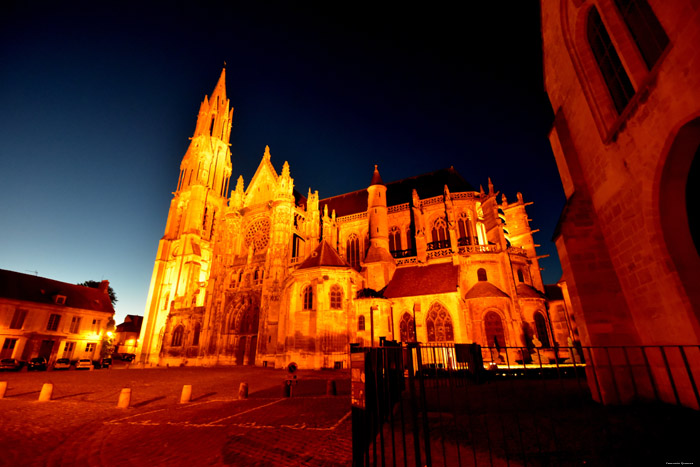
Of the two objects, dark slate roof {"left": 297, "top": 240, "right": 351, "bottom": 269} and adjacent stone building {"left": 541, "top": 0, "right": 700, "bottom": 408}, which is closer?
adjacent stone building {"left": 541, "top": 0, "right": 700, "bottom": 408}

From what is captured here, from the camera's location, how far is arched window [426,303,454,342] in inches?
766

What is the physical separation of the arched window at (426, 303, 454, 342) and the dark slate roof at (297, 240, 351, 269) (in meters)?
7.43

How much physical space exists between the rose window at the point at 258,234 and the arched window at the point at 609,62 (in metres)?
28.8

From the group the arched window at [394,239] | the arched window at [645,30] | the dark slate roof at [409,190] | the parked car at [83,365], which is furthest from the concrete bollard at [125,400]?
the dark slate roof at [409,190]

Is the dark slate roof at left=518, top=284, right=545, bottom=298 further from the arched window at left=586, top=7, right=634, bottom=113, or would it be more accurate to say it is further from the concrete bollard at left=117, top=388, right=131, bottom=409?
the concrete bollard at left=117, top=388, right=131, bottom=409

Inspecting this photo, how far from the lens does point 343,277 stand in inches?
902

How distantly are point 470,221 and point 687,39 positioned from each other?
22.4 meters

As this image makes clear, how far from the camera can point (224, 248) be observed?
31.8 meters

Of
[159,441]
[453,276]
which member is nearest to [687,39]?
[159,441]

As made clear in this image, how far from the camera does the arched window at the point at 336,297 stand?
22547mm

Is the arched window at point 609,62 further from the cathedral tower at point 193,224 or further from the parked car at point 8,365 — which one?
the parked car at point 8,365

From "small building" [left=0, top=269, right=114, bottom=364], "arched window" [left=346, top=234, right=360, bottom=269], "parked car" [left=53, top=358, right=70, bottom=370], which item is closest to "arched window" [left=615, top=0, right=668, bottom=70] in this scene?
"arched window" [left=346, top=234, right=360, bottom=269]

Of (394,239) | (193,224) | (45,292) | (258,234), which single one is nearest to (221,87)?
(193,224)

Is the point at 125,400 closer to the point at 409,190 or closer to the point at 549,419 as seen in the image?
the point at 549,419
